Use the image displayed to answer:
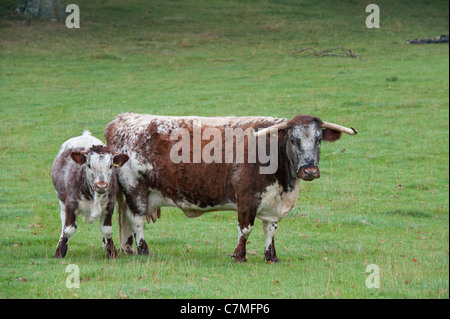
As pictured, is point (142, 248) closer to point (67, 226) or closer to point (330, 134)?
point (67, 226)

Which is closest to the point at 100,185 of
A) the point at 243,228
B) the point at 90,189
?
the point at 90,189

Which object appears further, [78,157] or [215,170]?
[215,170]

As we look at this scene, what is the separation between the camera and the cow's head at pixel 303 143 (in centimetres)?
1053

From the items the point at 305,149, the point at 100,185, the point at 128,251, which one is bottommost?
the point at 128,251

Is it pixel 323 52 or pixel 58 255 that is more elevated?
pixel 323 52

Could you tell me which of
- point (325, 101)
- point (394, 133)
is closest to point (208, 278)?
point (394, 133)

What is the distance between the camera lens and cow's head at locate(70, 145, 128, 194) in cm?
1063

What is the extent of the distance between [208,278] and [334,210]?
7.05 m

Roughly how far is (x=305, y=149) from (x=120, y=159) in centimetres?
305

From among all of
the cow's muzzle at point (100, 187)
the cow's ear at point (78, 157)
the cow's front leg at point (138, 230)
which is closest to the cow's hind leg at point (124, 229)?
the cow's front leg at point (138, 230)

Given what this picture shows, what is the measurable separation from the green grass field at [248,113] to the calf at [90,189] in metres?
0.56

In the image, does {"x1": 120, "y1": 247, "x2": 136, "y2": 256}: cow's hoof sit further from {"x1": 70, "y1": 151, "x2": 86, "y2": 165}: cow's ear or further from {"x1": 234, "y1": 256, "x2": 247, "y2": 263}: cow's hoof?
{"x1": 234, "y1": 256, "x2": 247, "y2": 263}: cow's hoof

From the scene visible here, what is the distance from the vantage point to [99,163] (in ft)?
35.5
